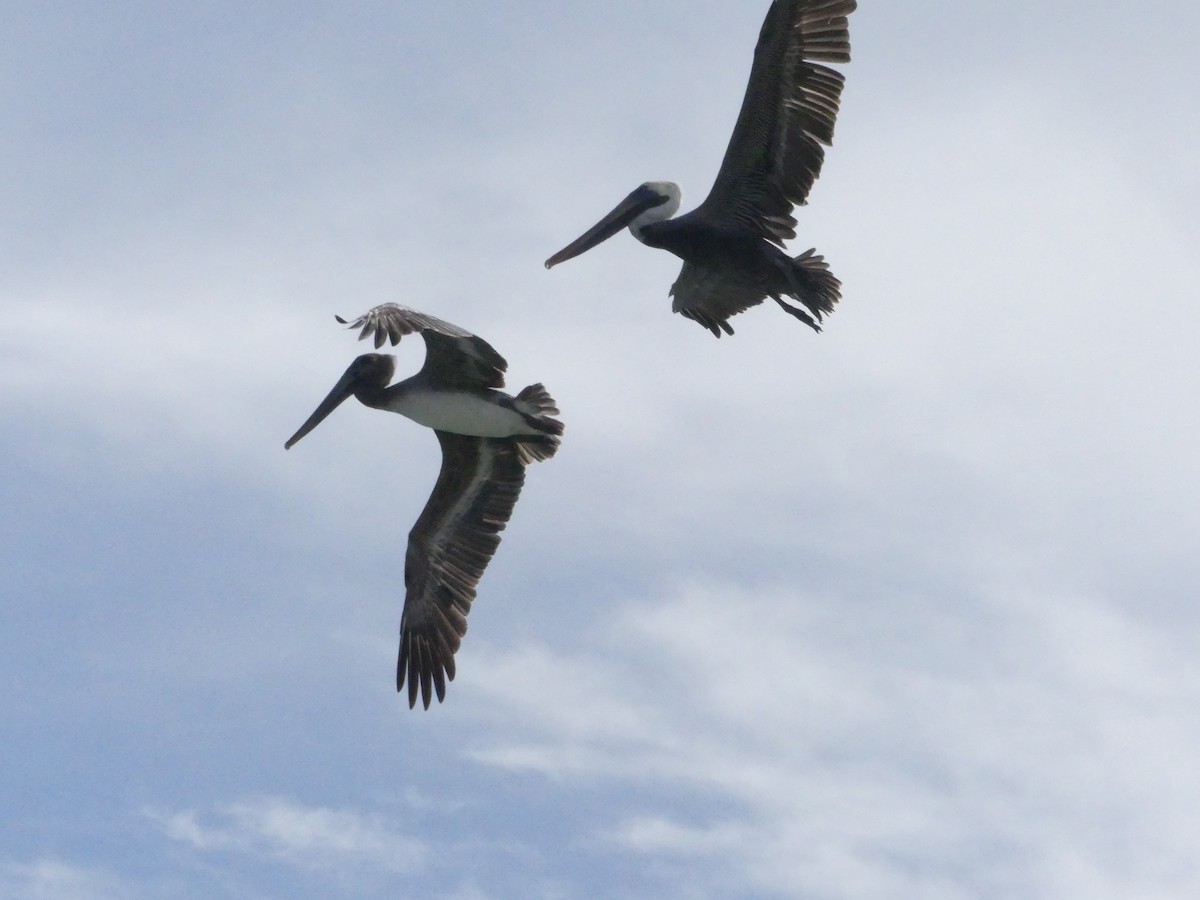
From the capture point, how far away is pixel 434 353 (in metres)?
16.2

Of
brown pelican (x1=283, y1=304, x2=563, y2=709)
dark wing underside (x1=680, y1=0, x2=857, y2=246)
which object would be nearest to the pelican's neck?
dark wing underside (x1=680, y1=0, x2=857, y2=246)

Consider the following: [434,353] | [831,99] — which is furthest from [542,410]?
[831,99]

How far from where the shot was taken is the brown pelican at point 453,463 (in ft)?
53.7

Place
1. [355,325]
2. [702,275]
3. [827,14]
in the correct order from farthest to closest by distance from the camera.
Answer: [702,275], [827,14], [355,325]

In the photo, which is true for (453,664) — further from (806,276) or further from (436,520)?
(806,276)

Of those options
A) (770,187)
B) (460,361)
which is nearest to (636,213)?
(770,187)

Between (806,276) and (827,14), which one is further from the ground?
(827,14)

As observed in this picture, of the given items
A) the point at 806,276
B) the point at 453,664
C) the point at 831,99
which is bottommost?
the point at 453,664

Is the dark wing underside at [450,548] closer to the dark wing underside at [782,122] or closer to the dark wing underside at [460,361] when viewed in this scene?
the dark wing underside at [460,361]

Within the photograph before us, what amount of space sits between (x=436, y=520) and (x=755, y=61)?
4.30m

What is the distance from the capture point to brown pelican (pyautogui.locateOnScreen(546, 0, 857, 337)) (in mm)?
16078

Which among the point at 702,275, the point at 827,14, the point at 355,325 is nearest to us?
the point at 355,325

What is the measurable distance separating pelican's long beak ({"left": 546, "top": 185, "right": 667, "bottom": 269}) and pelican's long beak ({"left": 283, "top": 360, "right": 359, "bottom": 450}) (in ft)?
6.76

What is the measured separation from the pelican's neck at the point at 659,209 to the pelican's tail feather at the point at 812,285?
1.57 meters
